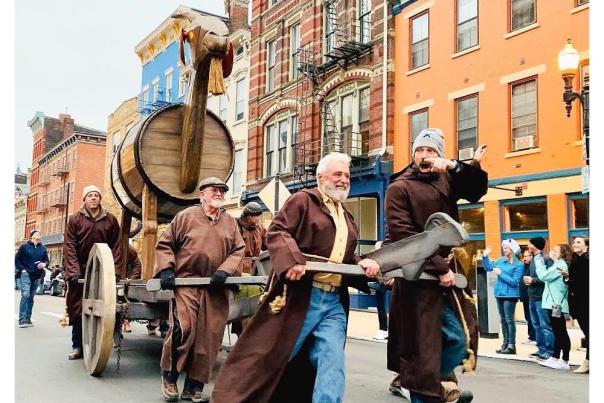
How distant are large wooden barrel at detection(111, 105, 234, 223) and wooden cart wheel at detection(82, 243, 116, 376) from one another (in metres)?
0.89

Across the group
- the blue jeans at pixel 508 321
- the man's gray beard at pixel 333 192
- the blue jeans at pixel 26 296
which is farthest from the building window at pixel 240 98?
the man's gray beard at pixel 333 192

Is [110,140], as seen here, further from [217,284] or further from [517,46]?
[217,284]

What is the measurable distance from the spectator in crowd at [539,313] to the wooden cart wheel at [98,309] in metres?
5.97

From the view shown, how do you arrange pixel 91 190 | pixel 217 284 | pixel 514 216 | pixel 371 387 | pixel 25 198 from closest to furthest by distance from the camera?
pixel 217 284 → pixel 371 387 → pixel 91 190 → pixel 514 216 → pixel 25 198

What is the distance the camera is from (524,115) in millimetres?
15766

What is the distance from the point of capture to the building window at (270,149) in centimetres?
2618

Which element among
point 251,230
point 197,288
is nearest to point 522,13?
point 251,230

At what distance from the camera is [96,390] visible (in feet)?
19.3

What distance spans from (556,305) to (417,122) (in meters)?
11.1

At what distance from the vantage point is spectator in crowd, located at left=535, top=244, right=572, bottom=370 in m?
8.61

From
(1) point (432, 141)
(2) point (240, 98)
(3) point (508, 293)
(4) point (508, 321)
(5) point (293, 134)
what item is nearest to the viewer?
(1) point (432, 141)

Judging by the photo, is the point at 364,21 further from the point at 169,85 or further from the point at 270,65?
the point at 169,85
